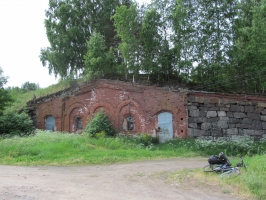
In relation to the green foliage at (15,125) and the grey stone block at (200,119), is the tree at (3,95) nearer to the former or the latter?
the green foliage at (15,125)

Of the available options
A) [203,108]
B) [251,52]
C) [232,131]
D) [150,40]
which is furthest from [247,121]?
[150,40]

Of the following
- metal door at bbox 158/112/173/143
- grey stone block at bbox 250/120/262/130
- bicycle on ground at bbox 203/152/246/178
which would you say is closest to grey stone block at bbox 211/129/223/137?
grey stone block at bbox 250/120/262/130

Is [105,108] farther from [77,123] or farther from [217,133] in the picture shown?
[217,133]

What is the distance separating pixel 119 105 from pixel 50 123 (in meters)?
6.86

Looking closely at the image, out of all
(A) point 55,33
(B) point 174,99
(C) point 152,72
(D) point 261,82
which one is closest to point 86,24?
(A) point 55,33

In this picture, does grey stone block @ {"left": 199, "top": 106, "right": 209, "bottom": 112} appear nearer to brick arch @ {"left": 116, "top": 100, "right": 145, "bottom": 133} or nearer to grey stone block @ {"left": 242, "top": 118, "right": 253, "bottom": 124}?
grey stone block @ {"left": 242, "top": 118, "right": 253, "bottom": 124}

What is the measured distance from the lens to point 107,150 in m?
16.7

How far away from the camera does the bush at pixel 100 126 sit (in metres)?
21.1

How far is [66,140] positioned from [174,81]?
11.6 meters

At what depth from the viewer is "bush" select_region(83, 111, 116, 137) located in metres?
21.1

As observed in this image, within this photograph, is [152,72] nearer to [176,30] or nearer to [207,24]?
[176,30]

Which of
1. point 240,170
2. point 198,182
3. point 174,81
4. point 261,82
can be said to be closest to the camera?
point 198,182

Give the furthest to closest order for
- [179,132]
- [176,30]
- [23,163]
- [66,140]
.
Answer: [176,30] → [179,132] → [66,140] → [23,163]

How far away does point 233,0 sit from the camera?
75.9 ft
